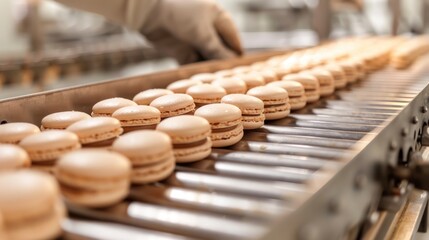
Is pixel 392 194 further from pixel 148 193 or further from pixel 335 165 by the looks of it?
pixel 148 193

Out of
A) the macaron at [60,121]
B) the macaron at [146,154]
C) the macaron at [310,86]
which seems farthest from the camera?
the macaron at [310,86]

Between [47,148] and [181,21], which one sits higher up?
[181,21]

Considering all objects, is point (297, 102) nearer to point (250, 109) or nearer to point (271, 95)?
point (271, 95)

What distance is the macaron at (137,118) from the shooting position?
1.23 meters

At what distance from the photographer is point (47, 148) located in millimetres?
973

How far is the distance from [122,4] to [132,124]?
1323 millimetres

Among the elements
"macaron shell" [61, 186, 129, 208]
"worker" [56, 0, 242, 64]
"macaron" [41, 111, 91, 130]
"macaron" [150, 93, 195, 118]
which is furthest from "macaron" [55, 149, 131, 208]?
"worker" [56, 0, 242, 64]

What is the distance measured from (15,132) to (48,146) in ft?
0.51

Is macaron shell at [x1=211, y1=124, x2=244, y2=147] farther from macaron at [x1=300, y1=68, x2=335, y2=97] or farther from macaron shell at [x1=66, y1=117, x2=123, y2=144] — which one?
macaron at [x1=300, y1=68, x2=335, y2=97]

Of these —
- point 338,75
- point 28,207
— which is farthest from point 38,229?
point 338,75

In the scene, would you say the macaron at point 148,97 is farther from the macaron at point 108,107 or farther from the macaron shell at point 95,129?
the macaron shell at point 95,129

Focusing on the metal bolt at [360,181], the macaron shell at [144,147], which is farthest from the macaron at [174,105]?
the metal bolt at [360,181]

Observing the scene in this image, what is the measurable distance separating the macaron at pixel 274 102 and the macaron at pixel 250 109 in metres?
0.06

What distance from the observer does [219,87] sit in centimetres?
152
